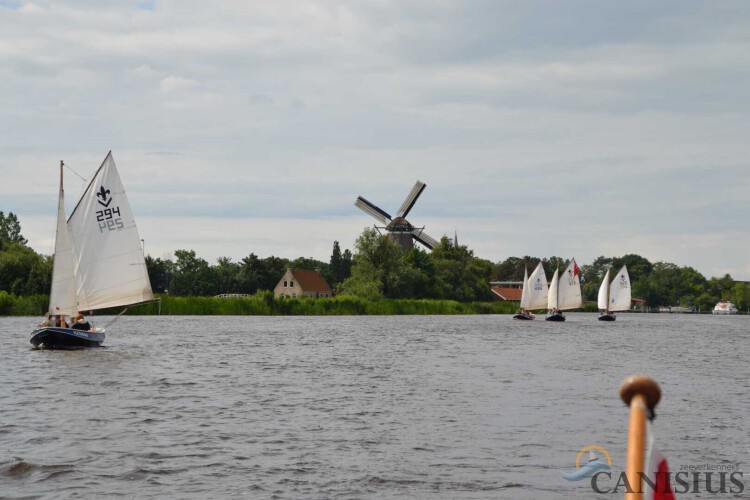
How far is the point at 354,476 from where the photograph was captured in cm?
1661

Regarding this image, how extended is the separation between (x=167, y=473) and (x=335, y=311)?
94698 millimetres

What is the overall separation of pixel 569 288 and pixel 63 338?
85.9 metres

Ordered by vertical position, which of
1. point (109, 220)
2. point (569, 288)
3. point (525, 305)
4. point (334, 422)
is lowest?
point (334, 422)

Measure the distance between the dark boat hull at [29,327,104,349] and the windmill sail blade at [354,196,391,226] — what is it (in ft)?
373

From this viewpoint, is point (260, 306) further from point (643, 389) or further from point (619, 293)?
point (643, 389)

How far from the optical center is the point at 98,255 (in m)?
47.2

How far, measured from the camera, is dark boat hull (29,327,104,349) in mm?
45375

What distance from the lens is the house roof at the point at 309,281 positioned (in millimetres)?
164875

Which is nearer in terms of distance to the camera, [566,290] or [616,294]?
[566,290]

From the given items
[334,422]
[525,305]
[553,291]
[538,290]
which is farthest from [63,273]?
[553,291]

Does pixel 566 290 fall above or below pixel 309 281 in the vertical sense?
below

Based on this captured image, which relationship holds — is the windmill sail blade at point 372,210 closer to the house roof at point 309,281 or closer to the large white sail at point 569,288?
the house roof at point 309,281

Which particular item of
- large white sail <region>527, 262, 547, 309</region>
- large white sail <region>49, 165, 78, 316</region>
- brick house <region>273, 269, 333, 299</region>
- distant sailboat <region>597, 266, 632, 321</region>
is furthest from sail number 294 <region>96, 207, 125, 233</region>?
brick house <region>273, 269, 333, 299</region>

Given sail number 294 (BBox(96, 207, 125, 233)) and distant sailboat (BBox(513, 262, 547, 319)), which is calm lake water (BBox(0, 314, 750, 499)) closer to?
sail number 294 (BBox(96, 207, 125, 233))
